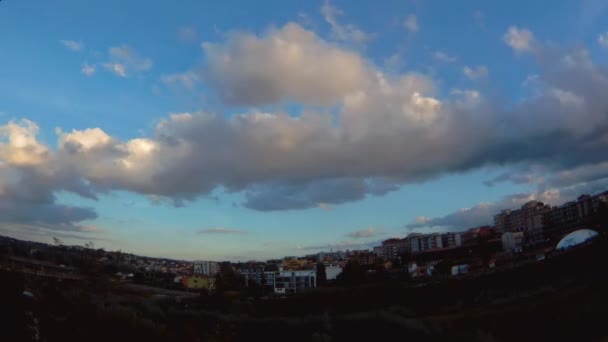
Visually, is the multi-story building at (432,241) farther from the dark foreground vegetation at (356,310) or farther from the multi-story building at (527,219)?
the dark foreground vegetation at (356,310)

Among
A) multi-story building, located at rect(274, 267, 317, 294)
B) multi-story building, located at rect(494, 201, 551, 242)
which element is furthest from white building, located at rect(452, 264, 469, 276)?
multi-story building, located at rect(494, 201, 551, 242)

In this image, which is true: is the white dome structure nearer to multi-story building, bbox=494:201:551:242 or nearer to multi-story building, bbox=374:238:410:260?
multi-story building, bbox=494:201:551:242

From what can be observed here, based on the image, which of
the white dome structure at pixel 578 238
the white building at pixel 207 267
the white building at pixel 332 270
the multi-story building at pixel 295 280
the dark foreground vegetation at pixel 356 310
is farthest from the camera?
the white building at pixel 207 267

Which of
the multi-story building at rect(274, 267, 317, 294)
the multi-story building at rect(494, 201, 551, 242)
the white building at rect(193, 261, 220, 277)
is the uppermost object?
the multi-story building at rect(494, 201, 551, 242)

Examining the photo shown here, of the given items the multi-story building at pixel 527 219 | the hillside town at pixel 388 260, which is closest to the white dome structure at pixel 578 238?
the hillside town at pixel 388 260

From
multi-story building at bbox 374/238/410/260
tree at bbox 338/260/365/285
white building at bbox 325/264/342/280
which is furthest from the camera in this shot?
multi-story building at bbox 374/238/410/260

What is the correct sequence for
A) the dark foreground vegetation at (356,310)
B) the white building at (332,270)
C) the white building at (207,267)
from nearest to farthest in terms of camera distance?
1. the dark foreground vegetation at (356,310)
2. the white building at (332,270)
3. the white building at (207,267)

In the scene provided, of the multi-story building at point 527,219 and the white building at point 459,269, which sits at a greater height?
the multi-story building at point 527,219

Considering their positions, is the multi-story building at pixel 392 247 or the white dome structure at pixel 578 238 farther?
the multi-story building at pixel 392 247

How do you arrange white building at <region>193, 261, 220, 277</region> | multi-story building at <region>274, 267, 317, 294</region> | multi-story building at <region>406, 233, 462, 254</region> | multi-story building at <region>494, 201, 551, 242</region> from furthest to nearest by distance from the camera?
1. white building at <region>193, 261, 220, 277</region>
2. multi-story building at <region>406, 233, 462, 254</region>
3. multi-story building at <region>494, 201, 551, 242</region>
4. multi-story building at <region>274, 267, 317, 294</region>
